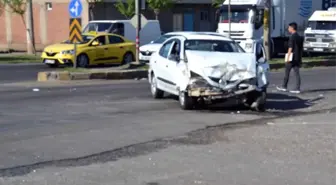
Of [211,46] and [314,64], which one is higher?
[211,46]

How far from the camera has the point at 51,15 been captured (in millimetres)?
48844

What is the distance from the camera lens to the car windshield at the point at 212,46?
56.6ft

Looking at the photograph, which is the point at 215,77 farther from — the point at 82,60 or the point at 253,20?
the point at 253,20

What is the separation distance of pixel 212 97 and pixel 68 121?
3242 millimetres

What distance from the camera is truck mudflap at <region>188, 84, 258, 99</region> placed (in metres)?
15.7

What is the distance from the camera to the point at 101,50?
30391mm

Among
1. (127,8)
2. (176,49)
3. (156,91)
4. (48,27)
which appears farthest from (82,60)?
(48,27)

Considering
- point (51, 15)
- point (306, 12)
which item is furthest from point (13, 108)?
point (51, 15)

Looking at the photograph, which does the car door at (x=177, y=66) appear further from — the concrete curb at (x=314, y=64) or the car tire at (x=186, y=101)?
the concrete curb at (x=314, y=64)

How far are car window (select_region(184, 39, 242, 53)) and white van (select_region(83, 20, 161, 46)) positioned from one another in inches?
786

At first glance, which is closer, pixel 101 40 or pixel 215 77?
pixel 215 77

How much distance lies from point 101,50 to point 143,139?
1871 centimetres

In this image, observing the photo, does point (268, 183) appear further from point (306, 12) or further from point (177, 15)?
point (177, 15)

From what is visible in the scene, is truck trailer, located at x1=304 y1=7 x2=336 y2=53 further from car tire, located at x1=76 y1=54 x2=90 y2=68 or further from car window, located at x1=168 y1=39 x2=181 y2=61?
car window, located at x1=168 y1=39 x2=181 y2=61
